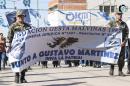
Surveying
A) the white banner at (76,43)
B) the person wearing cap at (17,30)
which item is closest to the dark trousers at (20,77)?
the person wearing cap at (17,30)

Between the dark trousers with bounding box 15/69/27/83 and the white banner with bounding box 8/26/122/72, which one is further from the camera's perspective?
the white banner with bounding box 8/26/122/72

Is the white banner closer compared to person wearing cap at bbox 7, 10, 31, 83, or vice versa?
person wearing cap at bbox 7, 10, 31, 83

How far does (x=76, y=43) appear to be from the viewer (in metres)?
14.6

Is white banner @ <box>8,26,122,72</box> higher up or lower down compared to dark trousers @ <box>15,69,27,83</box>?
higher up

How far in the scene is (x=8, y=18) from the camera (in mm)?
25844

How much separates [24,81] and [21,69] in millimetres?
326

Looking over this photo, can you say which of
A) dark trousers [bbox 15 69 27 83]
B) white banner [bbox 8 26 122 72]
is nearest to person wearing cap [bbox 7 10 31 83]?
dark trousers [bbox 15 69 27 83]

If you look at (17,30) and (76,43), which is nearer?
(17,30)

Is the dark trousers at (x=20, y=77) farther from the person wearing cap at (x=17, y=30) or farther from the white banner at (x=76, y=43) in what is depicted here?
the white banner at (x=76, y=43)

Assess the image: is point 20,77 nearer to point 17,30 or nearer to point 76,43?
point 17,30

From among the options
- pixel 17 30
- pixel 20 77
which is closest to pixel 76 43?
pixel 17 30

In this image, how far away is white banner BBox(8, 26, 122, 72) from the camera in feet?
45.8

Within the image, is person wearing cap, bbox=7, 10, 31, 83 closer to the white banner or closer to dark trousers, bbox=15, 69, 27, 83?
dark trousers, bbox=15, 69, 27, 83

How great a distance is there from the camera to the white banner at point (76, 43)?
13945 millimetres
